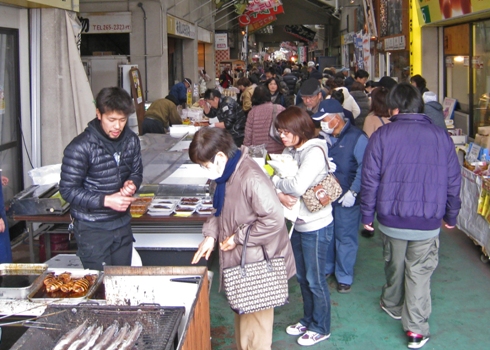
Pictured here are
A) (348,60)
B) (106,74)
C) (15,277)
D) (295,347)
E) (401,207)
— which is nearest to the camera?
(15,277)

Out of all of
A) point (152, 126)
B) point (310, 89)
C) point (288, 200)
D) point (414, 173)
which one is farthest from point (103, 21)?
point (414, 173)

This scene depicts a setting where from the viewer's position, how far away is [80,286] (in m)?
3.57

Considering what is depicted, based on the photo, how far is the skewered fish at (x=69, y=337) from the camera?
2668mm

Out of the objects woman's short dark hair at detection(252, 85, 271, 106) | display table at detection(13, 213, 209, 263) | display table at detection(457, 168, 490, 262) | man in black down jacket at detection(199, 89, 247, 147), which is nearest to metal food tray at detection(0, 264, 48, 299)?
display table at detection(13, 213, 209, 263)

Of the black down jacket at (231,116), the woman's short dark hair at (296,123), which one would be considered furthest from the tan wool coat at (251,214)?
the black down jacket at (231,116)

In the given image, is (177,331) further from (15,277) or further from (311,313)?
(311,313)

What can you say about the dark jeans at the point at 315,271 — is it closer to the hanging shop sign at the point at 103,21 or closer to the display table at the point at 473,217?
the display table at the point at 473,217

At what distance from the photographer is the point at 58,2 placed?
6770 millimetres

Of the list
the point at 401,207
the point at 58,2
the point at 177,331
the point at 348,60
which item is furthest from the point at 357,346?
the point at 348,60

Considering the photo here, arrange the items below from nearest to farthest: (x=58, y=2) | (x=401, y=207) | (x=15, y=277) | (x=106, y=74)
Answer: (x=15, y=277) → (x=401, y=207) → (x=58, y=2) → (x=106, y=74)

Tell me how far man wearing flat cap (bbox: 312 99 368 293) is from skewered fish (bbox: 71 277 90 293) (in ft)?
8.40

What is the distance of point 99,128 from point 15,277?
111cm

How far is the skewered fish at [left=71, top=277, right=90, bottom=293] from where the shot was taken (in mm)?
3543

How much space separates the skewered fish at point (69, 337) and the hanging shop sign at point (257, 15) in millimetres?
21782
